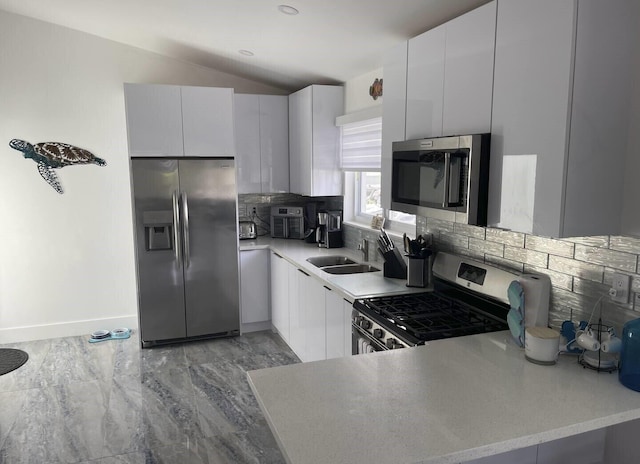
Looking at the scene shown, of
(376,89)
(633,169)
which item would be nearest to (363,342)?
(633,169)

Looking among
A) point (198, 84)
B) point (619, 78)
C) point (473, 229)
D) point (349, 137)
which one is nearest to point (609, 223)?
point (619, 78)

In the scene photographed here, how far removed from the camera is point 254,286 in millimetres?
4473

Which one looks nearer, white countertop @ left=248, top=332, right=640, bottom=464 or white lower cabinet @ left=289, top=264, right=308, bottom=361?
white countertop @ left=248, top=332, right=640, bottom=464

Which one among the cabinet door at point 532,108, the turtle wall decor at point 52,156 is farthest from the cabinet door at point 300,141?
the cabinet door at point 532,108

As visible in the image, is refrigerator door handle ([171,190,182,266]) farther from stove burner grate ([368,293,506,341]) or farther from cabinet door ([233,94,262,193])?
stove burner grate ([368,293,506,341])

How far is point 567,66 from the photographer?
1.53 metres

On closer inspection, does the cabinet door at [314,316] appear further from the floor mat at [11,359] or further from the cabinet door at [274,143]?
the floor mat at [11,359]

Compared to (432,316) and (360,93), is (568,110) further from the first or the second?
(360,93)

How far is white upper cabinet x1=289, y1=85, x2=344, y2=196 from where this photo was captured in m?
4.16

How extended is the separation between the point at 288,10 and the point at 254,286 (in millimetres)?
2510

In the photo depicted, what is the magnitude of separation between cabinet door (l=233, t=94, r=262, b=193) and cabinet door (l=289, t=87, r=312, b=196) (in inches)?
12.9

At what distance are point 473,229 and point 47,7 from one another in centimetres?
368

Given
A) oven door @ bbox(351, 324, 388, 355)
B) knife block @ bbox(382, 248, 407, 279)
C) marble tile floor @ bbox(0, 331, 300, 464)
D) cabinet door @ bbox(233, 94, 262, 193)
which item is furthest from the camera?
cabinet door @ bbox(233, 94, 262, 193)

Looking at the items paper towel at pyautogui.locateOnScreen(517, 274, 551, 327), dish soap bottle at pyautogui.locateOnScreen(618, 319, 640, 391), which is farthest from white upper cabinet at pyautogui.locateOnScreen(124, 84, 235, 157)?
dish soap bottle at pyautogui.locateOnScreen(618, 319, 640, 391)
